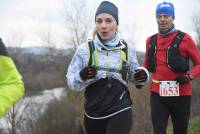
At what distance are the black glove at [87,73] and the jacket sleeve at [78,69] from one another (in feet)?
0.25

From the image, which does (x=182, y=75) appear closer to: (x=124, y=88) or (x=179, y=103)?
(x=179, y=103)

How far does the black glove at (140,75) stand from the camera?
455 cm

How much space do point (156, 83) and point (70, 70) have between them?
165 cm

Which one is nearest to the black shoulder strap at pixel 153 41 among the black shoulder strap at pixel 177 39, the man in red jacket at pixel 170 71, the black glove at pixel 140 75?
the man in red jacket at pixel 170 71

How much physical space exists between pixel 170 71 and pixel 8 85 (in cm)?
314

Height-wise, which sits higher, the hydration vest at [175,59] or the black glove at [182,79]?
the hydration vest at [175,59]

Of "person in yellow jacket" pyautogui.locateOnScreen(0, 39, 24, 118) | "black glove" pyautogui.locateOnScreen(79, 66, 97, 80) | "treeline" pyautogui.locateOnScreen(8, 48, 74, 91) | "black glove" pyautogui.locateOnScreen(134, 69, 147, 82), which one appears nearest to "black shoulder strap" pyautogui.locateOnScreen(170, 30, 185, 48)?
"black glove" pyautogui.locateOnScreen(134, 69, 147, 82)

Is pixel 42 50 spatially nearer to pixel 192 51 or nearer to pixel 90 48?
pixel 192 51

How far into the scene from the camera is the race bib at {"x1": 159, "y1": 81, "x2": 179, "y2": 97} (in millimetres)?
5645

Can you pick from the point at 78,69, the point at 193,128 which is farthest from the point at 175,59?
the point at 193,128

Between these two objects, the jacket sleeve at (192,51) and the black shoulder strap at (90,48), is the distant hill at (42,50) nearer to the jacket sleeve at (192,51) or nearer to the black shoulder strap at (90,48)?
the jacket sleeve at (192,51)

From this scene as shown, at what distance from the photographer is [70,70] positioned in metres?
4.44

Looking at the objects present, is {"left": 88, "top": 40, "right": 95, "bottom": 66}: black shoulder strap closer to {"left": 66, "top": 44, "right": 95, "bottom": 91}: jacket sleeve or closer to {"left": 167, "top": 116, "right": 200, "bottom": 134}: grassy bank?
{"left": 66, "top": 44, "right": 95, "bottom": 91}: jacket sleeve

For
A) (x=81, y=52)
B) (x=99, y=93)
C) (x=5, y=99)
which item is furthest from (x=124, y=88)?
(x=5, y=99)
